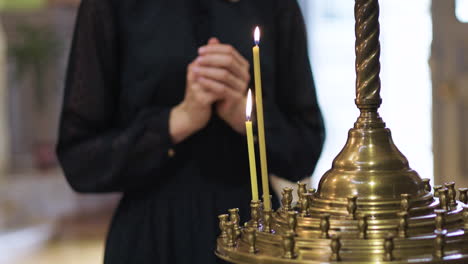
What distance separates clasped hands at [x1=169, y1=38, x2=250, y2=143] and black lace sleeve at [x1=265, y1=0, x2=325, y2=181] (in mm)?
111

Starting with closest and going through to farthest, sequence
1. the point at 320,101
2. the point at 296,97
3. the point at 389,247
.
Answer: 1. the point at 389,247
2. the point at 296,97
3. the point at 320,101

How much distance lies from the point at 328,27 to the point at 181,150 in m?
3.99

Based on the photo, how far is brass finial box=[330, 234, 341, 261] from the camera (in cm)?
54

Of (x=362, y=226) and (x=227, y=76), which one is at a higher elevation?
(x=227, y=76)

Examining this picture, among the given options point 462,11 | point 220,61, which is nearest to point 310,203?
point 220,61

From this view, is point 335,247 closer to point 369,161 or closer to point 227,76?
point 369,161

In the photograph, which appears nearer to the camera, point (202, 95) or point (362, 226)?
point (362, 226)

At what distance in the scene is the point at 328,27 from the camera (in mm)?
Answer: 5141

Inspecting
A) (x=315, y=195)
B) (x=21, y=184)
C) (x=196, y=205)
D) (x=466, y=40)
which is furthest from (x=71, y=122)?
(x=21, y=184)

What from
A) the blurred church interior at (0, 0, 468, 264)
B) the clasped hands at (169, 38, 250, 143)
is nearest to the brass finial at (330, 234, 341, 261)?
the clasped hands at (169, 38, 250, 143)

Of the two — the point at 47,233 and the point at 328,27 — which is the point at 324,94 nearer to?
the point at 328,27

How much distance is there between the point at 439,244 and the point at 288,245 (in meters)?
0.10

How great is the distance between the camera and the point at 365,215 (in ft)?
1.86

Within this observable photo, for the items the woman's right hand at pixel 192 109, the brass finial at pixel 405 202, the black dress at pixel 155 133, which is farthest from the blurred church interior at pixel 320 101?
the brass finial at pixel 405 202
